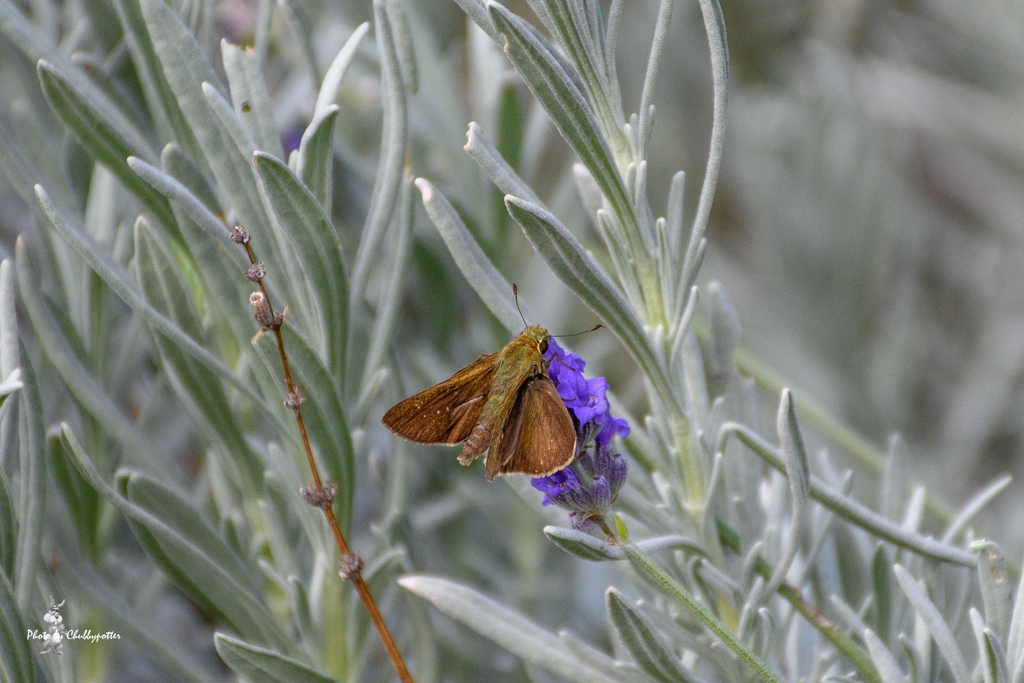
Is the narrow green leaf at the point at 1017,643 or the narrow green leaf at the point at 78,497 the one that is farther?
the narrow green leaf at the point at 78,497

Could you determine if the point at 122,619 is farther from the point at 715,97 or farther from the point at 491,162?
the point at 715,97

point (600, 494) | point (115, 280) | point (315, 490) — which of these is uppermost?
point (115, 280)

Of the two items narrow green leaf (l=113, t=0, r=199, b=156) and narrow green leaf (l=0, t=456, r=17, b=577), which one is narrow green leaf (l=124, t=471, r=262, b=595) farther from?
narrow green leaf (l=113, t=0, r=199, b=156)

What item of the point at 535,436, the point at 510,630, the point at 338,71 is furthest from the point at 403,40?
the point at 510,630

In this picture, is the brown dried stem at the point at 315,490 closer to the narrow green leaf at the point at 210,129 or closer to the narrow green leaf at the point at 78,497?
the narrow green leaf at the point at 210,129

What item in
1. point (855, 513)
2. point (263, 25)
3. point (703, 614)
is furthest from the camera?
point (263, 25)

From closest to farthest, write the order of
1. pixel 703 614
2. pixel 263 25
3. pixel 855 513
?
pixel 703 614 < pixel 855 513 < pixel 263 25
